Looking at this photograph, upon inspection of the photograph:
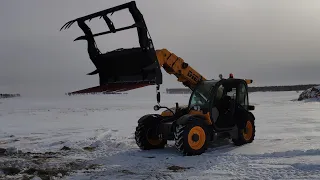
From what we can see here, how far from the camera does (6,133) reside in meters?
15.4

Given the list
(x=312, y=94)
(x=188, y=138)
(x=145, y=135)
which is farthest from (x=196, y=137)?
(x=312, y=94)

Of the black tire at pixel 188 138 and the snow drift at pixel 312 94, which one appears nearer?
the black tire at pixel 188 138

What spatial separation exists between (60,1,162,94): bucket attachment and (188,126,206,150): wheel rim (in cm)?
150

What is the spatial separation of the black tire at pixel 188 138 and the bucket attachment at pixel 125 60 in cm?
131

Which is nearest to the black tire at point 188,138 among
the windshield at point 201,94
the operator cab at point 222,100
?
the operator cab at point 222,100

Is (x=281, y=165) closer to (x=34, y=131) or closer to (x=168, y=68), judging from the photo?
(x=168, y=68)

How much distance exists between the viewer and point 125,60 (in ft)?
30.2

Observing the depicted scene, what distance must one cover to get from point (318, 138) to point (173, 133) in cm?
476

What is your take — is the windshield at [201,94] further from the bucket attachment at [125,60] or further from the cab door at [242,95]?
the bucket attachment at [125,60]

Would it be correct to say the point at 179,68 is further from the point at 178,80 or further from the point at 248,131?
the point at 248,131

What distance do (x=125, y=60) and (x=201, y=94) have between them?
2411 mm

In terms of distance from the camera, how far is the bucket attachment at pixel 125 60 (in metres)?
8.67

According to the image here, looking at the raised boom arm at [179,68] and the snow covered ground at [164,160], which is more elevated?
the raised boom arm at [179,68]

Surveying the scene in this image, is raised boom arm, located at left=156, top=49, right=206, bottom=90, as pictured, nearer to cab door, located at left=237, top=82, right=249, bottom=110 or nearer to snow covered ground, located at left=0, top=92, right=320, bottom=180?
cab door, located at left=237, top=82, right=249, bottom=110
